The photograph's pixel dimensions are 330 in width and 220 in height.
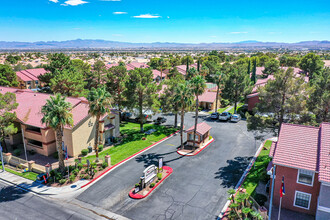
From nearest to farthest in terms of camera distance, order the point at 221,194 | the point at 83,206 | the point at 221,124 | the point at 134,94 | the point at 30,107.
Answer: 1. the point at 83,206
2. the point at 221,194
3. the point at 30,107
4. the point at 134,94
5. the point at 221,124

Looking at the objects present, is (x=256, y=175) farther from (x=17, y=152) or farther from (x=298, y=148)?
(x=17, y=152)

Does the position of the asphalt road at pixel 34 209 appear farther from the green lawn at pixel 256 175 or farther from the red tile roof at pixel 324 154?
the red tile roof at pixel 324 154

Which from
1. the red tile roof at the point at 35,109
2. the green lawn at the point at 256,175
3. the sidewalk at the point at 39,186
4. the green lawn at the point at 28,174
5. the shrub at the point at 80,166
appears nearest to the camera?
the sidewalk at the point at 39,186

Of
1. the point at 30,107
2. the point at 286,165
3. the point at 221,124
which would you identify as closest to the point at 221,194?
the point at 286,165

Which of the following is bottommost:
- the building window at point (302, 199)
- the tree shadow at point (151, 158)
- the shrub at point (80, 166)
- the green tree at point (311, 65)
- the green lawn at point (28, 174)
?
the green lawn at point (28, 174)

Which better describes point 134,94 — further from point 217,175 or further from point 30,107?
point 217,175

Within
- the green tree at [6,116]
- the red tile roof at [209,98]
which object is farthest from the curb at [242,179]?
the green tree at [6,116]

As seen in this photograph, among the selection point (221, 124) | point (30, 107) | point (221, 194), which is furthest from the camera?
point (221, 124)

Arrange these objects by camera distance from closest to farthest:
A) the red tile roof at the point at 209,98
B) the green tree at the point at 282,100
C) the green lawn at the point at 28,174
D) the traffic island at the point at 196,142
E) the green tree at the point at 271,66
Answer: the green lawn at the point at 28,174
the green tree at the point at 282,100
the traffic island at the point at 196,142
the red tile roof at the point at 209,98
the green tree at the point at 271,66
